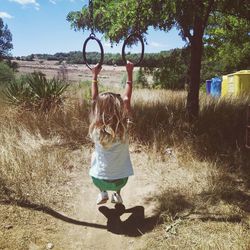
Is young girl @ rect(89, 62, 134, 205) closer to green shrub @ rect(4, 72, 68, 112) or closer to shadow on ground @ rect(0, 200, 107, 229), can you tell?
shadow on ground @ rect(0, 200, 107, 229)

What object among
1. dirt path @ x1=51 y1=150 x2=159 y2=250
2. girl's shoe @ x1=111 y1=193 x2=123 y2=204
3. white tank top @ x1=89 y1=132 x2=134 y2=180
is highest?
white tank top @ x1=89 y1=132 x2=134 y2=180

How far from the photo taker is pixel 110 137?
392 centimetres

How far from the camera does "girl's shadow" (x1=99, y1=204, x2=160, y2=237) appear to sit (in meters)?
4.00

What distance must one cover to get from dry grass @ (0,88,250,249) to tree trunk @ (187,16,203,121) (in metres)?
0.25

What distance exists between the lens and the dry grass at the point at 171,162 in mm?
3859

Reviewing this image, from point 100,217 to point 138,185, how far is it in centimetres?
103

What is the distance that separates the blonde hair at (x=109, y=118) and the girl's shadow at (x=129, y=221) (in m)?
0.90

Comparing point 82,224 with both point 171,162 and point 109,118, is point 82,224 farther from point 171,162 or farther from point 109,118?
point 171,162

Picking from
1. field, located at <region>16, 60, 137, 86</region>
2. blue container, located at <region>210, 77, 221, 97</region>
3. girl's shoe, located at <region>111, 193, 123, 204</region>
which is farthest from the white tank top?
blue container, located at <region>210, 77, 221, 97</region>

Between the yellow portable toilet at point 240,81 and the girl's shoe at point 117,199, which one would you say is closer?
the girl's shoe at point 117,199

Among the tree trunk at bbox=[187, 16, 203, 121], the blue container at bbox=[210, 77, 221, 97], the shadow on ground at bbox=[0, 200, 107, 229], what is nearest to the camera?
the shadow on ground at bbox=[0, 200, 107, 229]

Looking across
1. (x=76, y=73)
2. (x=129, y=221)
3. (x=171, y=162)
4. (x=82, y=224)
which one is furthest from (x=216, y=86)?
(x=82, y=224)

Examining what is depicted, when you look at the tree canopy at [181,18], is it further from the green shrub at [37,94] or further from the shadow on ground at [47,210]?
the shadow on ground at [47,210]

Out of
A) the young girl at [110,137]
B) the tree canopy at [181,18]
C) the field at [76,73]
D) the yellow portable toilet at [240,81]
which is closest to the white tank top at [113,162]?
the young girl at [110,137]
